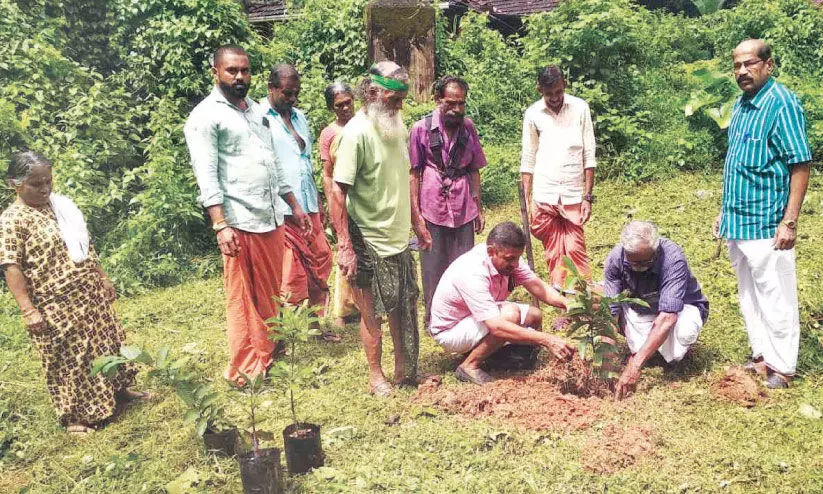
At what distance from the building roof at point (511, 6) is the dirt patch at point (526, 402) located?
11.8 m

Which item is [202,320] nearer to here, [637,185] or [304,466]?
[304,466]

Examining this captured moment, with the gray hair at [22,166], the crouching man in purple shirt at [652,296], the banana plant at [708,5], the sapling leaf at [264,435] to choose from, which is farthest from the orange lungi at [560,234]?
the banana plant at [708,5]

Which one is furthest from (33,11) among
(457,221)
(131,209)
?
(457,221)

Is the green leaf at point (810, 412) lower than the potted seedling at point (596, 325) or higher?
lower

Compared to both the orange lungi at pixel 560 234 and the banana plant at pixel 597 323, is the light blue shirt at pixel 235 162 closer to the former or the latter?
the banana plant at pixel 597 323

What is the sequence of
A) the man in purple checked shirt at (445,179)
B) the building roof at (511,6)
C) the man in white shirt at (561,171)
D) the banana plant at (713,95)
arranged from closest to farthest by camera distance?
the man in purple checked shirt at (445,179) → the man in white shirt at (561,171) → the banana plant at (713,95) → the building roof at (511,6)

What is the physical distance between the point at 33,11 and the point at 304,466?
751cm

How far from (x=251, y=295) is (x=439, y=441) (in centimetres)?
161

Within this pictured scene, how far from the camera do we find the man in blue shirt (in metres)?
5.18

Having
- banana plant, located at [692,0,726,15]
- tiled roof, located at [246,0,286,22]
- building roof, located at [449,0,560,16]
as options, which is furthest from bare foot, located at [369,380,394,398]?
banana plant, located at [692,0,726,15]

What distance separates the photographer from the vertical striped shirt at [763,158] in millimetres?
3832

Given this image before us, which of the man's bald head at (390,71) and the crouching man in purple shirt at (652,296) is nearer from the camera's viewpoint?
the man's bald head at (390,71)

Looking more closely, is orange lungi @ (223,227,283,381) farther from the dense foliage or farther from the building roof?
the building roof

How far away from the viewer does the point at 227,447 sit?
12.3 feet
